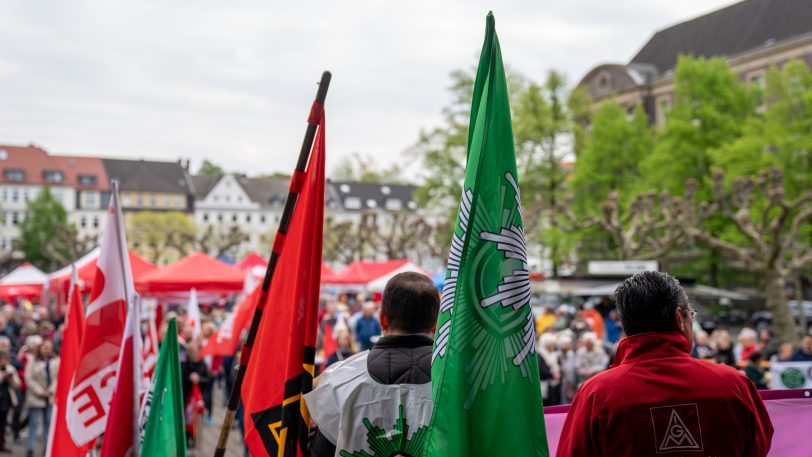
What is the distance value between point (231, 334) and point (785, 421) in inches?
405

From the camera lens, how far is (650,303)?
262cm

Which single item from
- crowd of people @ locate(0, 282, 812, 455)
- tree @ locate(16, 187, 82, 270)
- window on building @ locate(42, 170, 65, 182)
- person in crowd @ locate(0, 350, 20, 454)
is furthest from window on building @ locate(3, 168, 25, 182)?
person in crowd @ locate(0, 350, 20, 454)

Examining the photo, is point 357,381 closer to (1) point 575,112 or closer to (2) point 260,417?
(2) point 260,417

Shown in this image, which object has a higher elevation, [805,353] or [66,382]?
[66,382]

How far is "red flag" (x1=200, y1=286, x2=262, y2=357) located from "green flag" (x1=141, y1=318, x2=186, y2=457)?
26.0ft

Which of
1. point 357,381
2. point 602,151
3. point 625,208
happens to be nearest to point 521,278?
point 357,381

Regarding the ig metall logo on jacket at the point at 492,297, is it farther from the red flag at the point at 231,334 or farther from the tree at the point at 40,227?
the tree at the point at 40,227

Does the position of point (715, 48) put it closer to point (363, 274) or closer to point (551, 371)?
point (363, 274)

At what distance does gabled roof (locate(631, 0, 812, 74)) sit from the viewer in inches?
2140

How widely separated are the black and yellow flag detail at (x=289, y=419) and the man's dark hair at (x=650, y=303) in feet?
4.16

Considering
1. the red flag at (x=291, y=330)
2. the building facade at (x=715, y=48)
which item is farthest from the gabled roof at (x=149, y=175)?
the red flag at (x=291, y=330)

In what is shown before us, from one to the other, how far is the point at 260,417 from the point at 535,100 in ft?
135

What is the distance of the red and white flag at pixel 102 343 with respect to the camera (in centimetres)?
499

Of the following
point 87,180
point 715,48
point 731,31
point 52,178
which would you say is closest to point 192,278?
point 715,48
